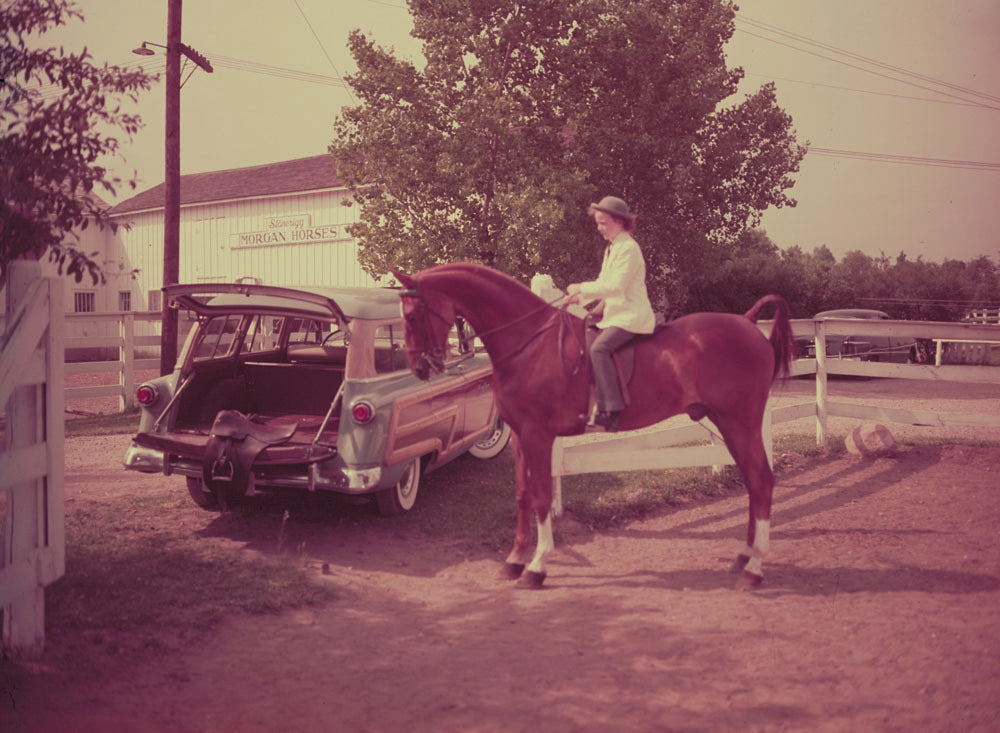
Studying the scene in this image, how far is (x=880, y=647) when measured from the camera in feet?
13.9

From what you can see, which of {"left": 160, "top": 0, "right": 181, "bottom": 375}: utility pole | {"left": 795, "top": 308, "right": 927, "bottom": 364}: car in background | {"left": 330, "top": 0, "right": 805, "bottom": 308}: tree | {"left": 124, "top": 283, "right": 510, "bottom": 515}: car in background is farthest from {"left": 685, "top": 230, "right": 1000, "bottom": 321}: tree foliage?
{"left": 124, "top": 283, "right": 510, "bottom": 515}: car in background

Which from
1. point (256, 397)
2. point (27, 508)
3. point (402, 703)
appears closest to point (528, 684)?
point (402, 703)

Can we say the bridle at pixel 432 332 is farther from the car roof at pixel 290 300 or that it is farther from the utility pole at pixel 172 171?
the utility pole at pixel 172 171

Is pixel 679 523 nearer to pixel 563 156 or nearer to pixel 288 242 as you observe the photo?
pixel 563 156

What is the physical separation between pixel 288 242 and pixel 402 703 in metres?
23.6

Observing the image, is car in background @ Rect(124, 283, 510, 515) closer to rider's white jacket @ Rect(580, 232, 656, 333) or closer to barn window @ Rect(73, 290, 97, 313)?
rider's white jacket @ Rect(580, 232, 656, 333)

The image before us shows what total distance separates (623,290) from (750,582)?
2255mm

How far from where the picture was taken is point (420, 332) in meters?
5.42

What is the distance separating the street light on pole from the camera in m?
13.8

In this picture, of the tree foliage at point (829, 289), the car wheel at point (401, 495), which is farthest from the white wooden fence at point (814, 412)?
the tree foliage at point (829, 289)

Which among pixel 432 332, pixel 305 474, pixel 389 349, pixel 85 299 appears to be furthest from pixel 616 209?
pixel 85 299

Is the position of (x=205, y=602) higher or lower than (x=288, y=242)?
lower

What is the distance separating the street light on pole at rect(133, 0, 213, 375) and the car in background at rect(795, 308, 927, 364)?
1571cm

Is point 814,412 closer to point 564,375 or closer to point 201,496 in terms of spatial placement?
point 564,375
